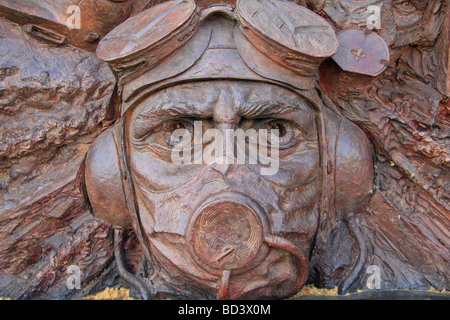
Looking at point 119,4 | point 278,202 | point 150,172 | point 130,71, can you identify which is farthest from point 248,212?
A: point 119,4

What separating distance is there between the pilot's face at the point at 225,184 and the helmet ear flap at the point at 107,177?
0.23 feet

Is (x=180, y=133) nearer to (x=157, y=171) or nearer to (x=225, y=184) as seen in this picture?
(x=157, y=171)

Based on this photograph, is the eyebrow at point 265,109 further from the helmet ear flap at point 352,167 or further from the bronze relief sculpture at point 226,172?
the helmet ear flap at point 352,167

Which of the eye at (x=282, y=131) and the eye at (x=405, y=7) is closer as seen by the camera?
the eye at (x=282, y=131)

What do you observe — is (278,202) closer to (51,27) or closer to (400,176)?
(400,176)

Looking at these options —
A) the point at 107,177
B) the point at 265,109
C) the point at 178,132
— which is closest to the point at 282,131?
the point at 265,109

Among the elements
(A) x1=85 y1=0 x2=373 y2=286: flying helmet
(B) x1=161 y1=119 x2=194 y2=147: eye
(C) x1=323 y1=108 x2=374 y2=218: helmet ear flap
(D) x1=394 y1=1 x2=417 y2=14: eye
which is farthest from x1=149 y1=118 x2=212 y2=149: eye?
(D) x1=394 y1=1 x2=417 y2=14: eye

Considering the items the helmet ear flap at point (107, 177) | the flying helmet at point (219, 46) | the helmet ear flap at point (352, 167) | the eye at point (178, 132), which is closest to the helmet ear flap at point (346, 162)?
the helmet ear flap at point (352, 167)

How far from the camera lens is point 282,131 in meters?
1.51

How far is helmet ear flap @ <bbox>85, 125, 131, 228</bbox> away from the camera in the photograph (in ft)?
5.17

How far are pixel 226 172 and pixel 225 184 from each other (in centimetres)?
4

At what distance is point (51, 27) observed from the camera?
63.0 inches

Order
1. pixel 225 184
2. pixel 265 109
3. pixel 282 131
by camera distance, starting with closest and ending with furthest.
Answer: pixel 225 184 → pixel 265 109 → pixel 282 131

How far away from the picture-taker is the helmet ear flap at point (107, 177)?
62.1 inches
